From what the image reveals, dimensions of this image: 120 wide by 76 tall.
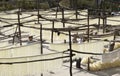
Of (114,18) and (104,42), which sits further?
(114,18)

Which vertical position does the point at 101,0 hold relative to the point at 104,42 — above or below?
above

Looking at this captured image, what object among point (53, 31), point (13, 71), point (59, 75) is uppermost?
point (53, 31)

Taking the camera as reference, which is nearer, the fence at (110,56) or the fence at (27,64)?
the fence at (27,64)

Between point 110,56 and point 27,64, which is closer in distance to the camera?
point 27,64

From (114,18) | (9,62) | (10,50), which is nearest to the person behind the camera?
(9,62)

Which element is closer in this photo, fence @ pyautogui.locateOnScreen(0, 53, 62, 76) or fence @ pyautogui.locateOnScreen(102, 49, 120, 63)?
fence @ pyautogui.locateOnScreen(0, 53, 62, 76)

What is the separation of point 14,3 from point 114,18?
21.0m

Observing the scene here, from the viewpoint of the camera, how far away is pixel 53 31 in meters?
13.4

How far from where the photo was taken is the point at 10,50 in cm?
1192

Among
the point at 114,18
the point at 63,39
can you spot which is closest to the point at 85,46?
the point at 63,39

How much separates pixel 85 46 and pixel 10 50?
311cm

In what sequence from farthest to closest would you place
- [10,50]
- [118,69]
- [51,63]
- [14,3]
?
[14,3] → [118,69] → [10,50] → [51,63]

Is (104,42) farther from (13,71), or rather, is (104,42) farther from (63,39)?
(13,71)

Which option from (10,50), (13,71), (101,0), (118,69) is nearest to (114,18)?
(118,69)
